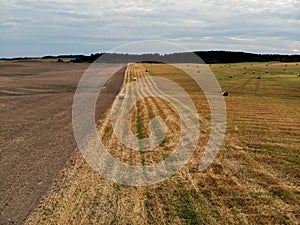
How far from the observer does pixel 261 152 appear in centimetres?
1126

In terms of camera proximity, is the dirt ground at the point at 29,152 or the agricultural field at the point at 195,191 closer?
the agricultural field at the point at 195,191

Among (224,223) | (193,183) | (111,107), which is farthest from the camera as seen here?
(111,107)

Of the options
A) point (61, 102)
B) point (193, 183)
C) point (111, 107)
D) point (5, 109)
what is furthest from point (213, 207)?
point (61, 102)

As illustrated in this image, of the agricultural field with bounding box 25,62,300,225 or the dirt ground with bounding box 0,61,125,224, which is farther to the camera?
the dirt ground with bounding box 0,61,125,224

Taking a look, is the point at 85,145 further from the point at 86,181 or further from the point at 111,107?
the point at 111,107

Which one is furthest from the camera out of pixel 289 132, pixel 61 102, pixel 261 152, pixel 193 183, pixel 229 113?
pixel 61 102

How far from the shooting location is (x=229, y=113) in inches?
733

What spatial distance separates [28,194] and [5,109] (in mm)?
13079

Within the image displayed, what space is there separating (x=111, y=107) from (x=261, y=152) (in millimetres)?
10800

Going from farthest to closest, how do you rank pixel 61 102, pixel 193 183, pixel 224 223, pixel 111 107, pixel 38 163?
pixel 61 102 < pixel 111 107 < pixel 38 163 < pixel 193 183 < pixel 224 223

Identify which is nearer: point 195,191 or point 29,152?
point 195,191

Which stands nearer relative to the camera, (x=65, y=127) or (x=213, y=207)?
(x=213, y=207)

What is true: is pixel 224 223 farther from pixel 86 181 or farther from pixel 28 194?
pixel 28 194

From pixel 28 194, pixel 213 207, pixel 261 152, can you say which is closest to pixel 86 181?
pixel 28 194
